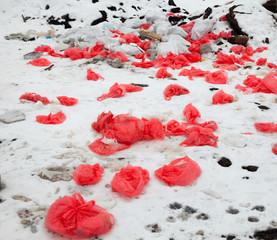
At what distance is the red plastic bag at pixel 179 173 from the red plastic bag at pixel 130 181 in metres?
0.16

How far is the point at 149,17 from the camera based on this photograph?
8914 millimetres

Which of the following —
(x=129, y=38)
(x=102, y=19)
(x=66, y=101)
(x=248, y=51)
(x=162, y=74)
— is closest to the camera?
(x=66, y=101)

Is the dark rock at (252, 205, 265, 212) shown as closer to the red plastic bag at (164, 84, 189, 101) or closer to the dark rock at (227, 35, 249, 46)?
the red plastic bag at (164, 84, 189, 101)

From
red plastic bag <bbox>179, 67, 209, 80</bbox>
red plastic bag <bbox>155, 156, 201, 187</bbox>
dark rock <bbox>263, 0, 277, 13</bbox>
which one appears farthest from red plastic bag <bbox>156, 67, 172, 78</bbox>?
dark rock <bbox>263, 0, 277, 13</bbox>

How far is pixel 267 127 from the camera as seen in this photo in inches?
108

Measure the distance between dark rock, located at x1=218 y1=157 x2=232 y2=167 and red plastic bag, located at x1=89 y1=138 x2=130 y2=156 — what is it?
1056 mm

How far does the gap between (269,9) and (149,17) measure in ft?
14.0

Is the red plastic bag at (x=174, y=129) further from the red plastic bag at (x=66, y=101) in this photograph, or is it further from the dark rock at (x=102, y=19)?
the dark rock at (x=102, y=19)

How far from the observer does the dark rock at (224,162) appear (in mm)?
2265

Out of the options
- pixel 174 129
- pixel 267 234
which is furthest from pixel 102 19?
pixel 267 234

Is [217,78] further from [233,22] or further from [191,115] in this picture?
[233,22]

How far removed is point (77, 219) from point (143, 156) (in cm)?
110

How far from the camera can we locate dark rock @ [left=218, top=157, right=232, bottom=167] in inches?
89.2

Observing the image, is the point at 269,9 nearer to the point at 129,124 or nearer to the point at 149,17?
the point at 149,17
